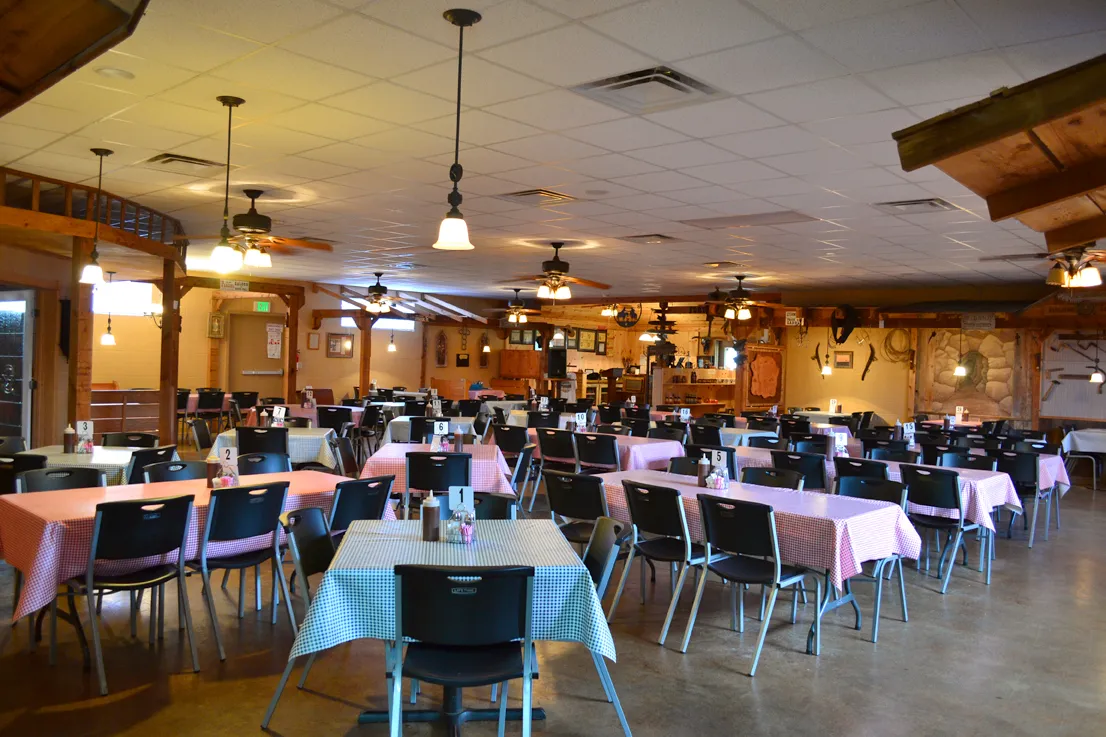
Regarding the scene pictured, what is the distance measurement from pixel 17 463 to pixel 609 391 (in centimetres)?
1509

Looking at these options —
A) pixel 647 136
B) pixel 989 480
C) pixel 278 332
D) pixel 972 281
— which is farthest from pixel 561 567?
pixel 278 332

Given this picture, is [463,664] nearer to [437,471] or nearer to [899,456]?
[437,471]

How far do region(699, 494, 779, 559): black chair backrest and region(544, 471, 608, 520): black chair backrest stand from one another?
0.72m

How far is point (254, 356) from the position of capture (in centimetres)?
1730

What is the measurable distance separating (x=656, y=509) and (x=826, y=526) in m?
0.92

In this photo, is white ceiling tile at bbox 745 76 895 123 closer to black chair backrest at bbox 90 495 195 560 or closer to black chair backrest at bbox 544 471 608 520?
black chair backrest at bbox 544 471 608 520

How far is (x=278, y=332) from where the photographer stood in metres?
17.5

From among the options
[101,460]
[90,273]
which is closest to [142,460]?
[101,460]

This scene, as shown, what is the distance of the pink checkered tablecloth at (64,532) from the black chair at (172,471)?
290mm

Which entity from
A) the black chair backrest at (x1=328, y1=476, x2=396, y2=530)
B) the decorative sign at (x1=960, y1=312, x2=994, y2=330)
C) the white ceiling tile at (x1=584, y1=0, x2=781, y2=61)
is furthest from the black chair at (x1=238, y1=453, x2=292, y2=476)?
the decorative sign at (x1=960, y1=312, x2=994, y2=330)

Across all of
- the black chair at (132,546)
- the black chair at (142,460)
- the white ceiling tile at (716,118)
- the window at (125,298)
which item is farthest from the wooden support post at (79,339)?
the window at (125,298)

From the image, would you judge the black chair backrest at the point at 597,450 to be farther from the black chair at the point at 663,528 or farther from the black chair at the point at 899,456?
the black chair at the point at 663,528

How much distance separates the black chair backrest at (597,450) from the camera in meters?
7.73

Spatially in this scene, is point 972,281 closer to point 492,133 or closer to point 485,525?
point 492,133
